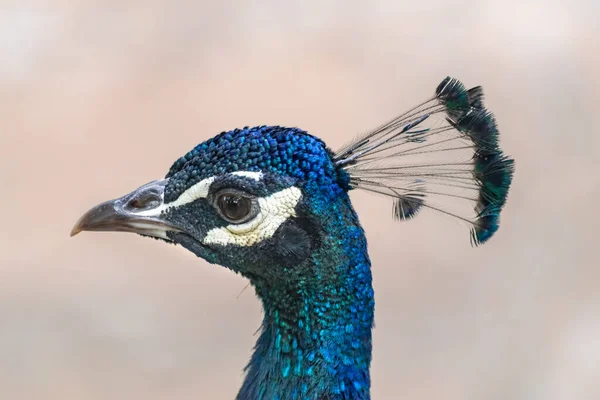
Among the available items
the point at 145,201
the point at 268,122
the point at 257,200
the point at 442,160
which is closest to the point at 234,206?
the point at 257,200

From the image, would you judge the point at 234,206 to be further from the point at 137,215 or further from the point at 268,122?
the point at 268,122

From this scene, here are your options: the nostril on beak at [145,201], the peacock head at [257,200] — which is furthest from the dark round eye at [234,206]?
the nostril on beak at [145,201]

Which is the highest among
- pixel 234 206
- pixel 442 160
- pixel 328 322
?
pixel 442 160

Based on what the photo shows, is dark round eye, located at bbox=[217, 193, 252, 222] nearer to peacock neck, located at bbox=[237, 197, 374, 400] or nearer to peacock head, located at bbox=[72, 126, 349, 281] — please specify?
peacock head, located at bbox=[72, 126, 349, 281]

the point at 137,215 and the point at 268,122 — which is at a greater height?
the point at 268,122

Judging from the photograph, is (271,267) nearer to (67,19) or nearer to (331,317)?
(331,317)

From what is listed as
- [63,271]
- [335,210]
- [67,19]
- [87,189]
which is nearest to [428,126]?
[335,210]

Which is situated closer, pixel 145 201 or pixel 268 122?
pixel 145 201
